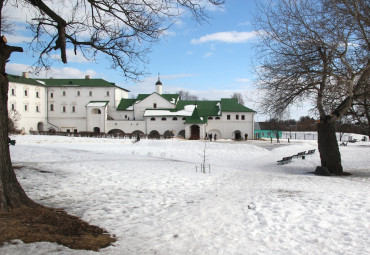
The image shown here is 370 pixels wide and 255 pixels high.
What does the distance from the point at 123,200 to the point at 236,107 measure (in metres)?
47.7

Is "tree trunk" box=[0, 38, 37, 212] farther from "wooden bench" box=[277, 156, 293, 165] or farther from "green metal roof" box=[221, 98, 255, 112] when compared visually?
"green metal roof" box=[221, 98, 255, 112]

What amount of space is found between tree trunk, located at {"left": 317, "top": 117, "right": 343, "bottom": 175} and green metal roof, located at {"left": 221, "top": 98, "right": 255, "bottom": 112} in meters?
38.1

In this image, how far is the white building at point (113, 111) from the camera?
51.5 metres

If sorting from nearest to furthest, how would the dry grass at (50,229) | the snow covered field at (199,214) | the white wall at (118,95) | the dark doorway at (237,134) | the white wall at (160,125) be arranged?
1. the dry grass at (50,229)
2. the snow covered field at (199,214)
3. the white wall at (160,125)
4. the dark doorway at (237,134)
5. the white wall at (118,95)

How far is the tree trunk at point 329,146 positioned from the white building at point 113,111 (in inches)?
1377

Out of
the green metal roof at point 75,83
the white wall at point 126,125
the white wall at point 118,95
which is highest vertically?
the green metal roof at point 75,83

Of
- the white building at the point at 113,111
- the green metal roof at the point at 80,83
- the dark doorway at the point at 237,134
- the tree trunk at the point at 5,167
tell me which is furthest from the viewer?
the green metal roof at the point at 80,83

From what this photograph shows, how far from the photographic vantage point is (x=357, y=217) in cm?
573

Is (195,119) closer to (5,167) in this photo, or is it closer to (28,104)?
Answer: (28,104)

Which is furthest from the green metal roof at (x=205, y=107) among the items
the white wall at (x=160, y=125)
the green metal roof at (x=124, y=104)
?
the green metal roof at (x=124, y=104)

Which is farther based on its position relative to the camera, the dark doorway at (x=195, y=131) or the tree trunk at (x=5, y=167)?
the dark doorway at (x=195, y=131)

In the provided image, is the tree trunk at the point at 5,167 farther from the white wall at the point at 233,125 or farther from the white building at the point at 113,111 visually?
the white wall at the point at 233,125

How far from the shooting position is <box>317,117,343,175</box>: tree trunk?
14.4 metres

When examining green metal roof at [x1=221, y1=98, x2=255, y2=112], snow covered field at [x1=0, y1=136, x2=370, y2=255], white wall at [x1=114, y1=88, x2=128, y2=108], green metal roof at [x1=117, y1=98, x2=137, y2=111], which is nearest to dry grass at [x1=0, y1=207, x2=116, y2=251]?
snow covered field at [x1=0, y1=136, x2=370, y2=255]
